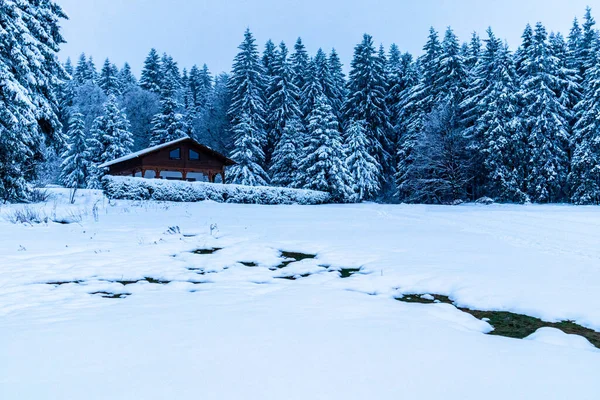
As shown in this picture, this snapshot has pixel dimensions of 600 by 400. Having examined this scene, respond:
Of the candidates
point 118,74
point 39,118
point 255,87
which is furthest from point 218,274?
point 118,74

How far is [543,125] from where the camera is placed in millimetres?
30703

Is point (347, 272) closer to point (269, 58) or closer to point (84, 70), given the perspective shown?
point (269, 58)

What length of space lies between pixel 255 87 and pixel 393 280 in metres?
41.7

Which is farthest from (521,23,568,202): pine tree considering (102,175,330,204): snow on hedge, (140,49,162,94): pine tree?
(140,49,162,94): pine tree

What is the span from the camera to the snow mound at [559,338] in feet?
10.1

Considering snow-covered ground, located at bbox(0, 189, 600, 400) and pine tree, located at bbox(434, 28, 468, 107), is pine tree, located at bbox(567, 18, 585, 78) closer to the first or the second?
pine tree, located at bbox(434, 28, 468, 107)

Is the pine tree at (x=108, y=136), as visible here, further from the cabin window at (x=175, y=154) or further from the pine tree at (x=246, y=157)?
the pine tree at (x=246, y=157)

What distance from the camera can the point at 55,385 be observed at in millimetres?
2180

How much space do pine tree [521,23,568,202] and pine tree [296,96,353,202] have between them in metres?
13.7

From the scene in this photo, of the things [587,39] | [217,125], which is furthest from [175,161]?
[587,39]

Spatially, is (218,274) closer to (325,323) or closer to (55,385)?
(325,323)

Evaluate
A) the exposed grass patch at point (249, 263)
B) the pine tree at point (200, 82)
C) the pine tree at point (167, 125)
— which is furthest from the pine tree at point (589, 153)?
the pine tree at point (200, 82)

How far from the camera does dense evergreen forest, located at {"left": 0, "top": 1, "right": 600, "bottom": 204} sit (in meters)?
30.0

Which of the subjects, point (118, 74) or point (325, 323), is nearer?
point (325, 323)
